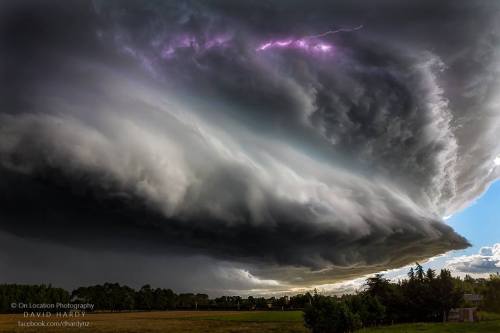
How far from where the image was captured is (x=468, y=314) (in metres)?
106

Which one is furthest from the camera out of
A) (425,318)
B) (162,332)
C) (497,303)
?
(497,303)

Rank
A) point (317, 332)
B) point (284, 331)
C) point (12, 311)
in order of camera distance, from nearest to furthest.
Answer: point (317, 332)
point (284, 331)
point (12, 311)

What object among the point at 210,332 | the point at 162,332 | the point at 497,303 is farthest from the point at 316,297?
the point at 497,303

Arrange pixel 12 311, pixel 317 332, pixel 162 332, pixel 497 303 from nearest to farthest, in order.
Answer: pixel 317 332 → pixel 162 332 → pixel 497 303 → pixel 12 311

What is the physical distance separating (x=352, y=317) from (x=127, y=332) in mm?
43166

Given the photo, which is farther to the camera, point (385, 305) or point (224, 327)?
point (385, 305)

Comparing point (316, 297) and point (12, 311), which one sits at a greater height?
point (316, 297)

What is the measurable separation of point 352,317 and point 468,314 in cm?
4458

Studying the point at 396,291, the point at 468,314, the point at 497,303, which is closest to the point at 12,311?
the point at 396,291

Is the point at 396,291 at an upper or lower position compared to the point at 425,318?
upper

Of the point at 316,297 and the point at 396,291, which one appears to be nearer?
the point at 316,297

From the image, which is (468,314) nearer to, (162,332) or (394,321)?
(394,321)

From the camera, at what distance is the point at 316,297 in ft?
267

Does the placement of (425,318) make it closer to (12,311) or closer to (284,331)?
(284,331)
